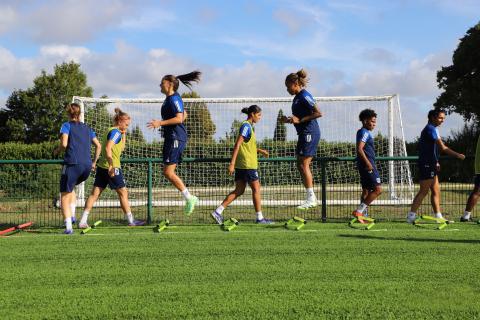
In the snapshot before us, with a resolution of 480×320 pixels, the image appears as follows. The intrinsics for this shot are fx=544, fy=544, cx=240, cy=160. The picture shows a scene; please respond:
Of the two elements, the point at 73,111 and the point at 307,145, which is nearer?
the point at 73,111

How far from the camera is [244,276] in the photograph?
469cm

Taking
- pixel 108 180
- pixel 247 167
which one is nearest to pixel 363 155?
pixel 247 167

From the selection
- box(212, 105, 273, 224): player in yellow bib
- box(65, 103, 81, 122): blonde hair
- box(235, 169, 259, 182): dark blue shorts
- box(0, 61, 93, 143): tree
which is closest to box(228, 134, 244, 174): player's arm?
box(212, 105, 273, 224): player in yellow bib

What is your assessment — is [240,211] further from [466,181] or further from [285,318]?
[285,318]

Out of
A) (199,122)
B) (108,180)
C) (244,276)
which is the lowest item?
(244,276)

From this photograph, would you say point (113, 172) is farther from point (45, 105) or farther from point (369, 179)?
point (45, 105)

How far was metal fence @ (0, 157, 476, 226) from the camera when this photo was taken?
9875mm

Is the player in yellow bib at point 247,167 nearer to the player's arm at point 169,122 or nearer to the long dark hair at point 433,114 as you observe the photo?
the player's arm at point 169,122

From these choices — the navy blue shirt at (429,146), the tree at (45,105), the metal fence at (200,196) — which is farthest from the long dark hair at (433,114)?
the tree at (45,105)

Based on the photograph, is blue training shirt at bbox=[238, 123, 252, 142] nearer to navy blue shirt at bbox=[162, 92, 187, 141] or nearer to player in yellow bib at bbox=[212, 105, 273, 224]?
player in yellow bib at bbox=[212, 105, 273, 224]

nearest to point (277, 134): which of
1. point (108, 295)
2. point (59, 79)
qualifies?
point (108, 295)

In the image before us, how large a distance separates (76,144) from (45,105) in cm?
4359

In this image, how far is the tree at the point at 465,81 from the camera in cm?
4122

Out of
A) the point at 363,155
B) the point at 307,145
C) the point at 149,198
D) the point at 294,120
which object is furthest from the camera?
the point at 149,198
